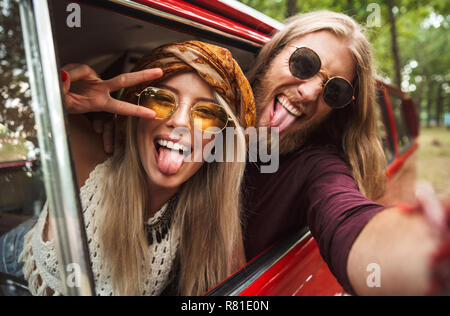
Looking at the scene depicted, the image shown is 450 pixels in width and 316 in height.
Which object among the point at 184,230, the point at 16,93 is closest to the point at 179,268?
the point at 184,230

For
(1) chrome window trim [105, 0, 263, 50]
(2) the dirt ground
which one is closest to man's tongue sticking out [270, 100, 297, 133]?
(1) chrome window trim [105, 0, 263, 50]

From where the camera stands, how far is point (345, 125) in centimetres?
172

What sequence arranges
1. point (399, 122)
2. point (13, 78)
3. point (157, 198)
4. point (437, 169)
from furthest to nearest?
point (437, 169) < point (399, 122) < point (157, 198) < point (13, 78)

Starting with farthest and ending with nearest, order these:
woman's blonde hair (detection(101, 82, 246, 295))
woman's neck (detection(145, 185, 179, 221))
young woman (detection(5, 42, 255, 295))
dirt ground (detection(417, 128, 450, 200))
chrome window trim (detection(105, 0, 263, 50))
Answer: dirt ground (detection(417, 128, 450, 200)) → woman's neck (detection(145, 185, 179, 221)) → woman's blonde hair (detection(101, 82, 246, 295)) → young woman (detection(5, 42, 255, 295)) → chrome window trim (detection(105, 0, 263, 50))

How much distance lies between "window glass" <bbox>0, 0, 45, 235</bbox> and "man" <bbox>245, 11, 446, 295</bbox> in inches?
38.6

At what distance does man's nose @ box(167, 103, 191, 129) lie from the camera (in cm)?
112

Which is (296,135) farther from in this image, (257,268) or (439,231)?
(439,231)

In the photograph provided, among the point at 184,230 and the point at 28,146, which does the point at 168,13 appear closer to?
the point at 28,146

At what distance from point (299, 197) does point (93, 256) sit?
100 cm

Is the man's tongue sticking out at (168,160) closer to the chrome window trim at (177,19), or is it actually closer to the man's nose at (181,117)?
the man's nose at (181,117)

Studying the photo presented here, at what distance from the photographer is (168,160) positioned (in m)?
1.15

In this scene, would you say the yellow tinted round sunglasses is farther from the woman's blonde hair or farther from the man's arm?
the man's arm

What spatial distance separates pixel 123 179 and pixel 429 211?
3.54 feet

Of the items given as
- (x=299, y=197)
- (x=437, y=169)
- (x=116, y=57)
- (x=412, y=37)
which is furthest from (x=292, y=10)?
(x=412, y=37)
